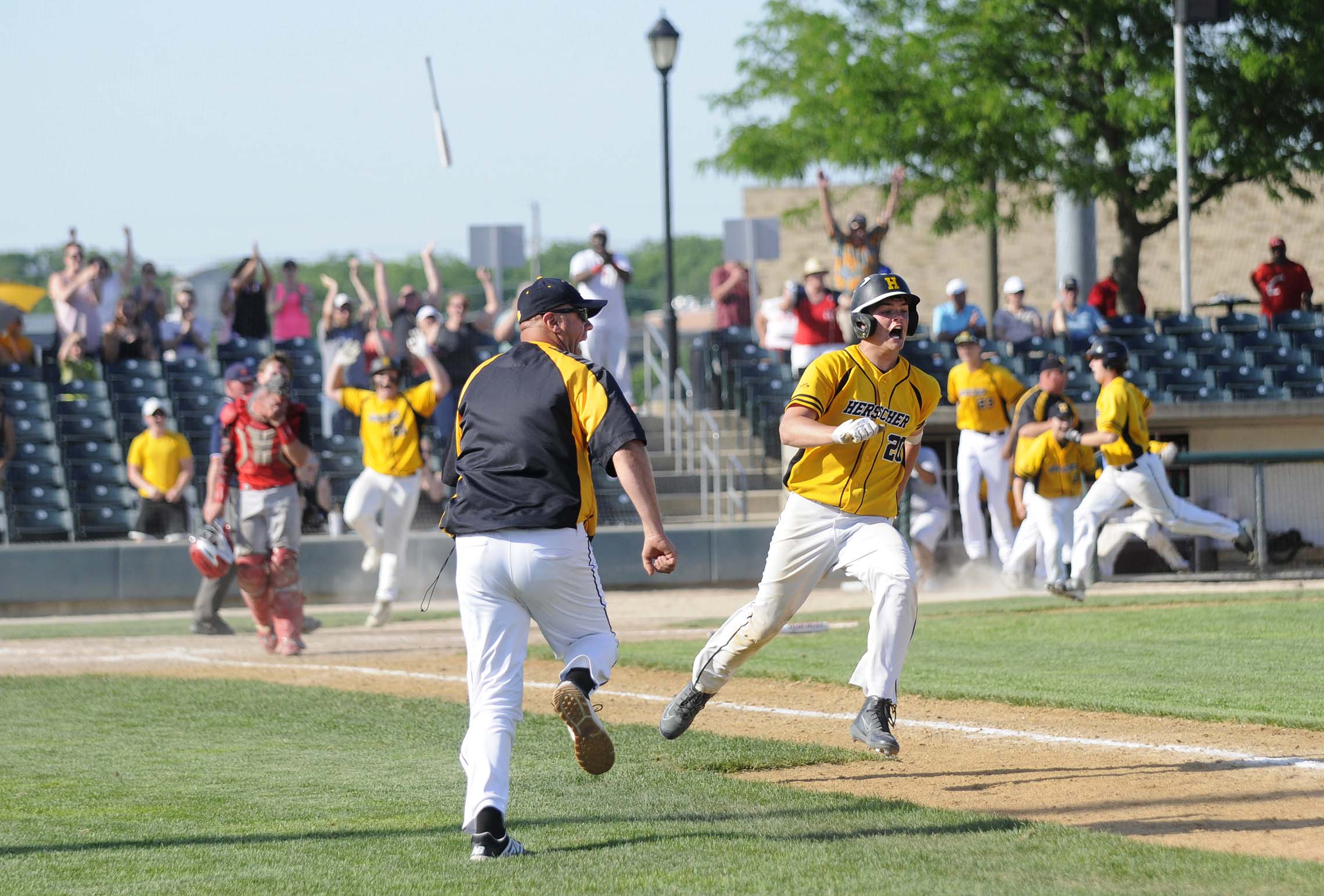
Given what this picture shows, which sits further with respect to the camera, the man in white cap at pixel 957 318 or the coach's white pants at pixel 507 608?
the man in white cap at pixel 957 318

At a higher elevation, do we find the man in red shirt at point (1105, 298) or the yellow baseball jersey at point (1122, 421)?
the man in red shirt at point (1105, 298)

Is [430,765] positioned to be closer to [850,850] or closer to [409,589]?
[850,850]

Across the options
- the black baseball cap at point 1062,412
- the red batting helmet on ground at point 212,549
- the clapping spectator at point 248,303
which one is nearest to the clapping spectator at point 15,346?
the clapping spectator at point 248,303

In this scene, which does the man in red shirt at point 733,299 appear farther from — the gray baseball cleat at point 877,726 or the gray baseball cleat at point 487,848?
the gray baseball cleat at point 487,848

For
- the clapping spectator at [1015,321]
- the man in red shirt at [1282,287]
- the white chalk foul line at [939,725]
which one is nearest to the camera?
the white chalk foul line at [939,725]

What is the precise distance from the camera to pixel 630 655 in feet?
37.2

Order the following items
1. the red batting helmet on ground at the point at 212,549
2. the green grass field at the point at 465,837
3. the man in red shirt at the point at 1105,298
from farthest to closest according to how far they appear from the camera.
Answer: the man in red shirt at the point at 1105,298 < the red batting helmet on ground at the point at 212,549 < the green grass field at the point at 465,837

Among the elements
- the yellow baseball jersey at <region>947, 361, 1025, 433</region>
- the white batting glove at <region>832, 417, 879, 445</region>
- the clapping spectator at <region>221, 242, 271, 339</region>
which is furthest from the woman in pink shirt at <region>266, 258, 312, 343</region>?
the white batting glove at <region>832, 417, 879, 445</region>

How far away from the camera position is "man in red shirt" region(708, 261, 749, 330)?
23.0 meters

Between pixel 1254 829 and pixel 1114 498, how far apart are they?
28.2 feet

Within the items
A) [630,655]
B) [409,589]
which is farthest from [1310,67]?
[630,655]

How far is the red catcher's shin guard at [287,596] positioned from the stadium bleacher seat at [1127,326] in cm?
1302

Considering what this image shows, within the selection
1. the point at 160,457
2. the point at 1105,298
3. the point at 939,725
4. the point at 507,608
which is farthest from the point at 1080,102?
the point at 507,608

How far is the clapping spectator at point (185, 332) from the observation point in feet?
68.2
